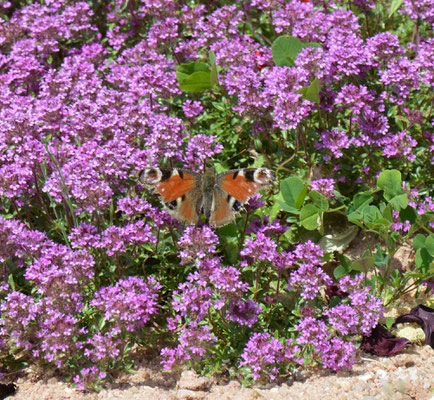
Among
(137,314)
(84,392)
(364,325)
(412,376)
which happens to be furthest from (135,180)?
(412,376)

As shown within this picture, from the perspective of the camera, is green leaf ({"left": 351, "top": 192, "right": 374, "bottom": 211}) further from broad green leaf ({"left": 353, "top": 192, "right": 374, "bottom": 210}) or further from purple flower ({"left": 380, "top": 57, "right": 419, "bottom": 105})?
purple flower ({"left": 380, "top": 57, "right": 419, "bottom": 105})

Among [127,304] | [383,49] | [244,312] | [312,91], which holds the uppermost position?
[383,49]

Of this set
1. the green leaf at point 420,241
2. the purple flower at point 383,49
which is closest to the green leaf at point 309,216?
the green leaf at point 420,241

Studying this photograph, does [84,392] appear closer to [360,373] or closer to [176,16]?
[360,373]

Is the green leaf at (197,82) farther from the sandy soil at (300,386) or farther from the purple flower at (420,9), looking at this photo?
the sandy soil at (300,386)

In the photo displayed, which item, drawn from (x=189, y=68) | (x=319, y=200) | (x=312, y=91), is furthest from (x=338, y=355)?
(x=189, y=68)

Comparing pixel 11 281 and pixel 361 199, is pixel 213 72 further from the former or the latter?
pixel 11 281
